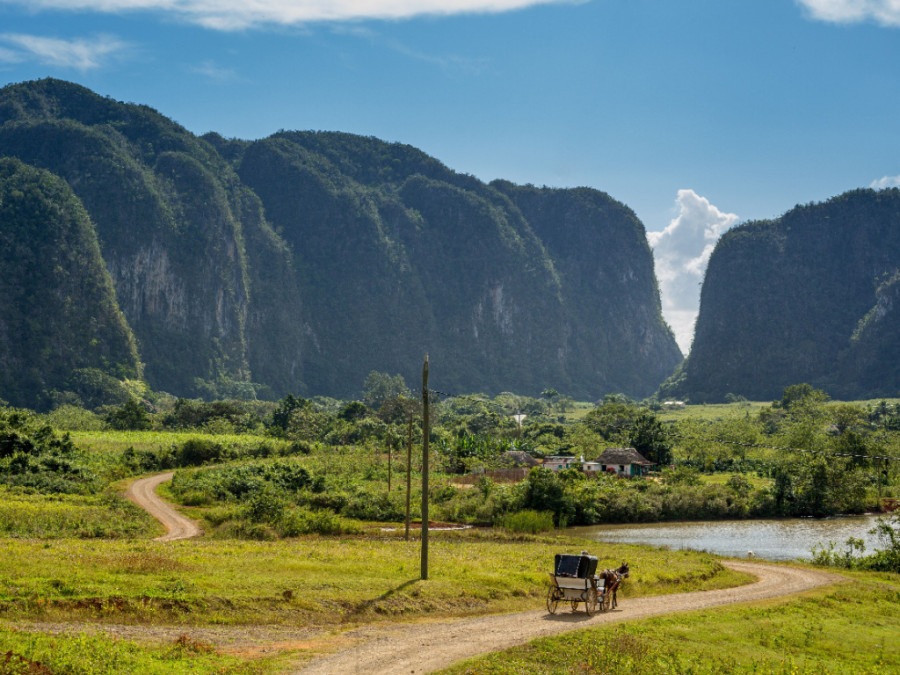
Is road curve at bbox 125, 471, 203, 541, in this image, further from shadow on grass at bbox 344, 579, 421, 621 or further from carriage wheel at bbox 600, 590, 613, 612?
carriage wheel at bbox 600, 590, 613, 612

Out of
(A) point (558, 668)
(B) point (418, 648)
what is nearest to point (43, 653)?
(B) point (418, 648)

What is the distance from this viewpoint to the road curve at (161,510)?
4066 centimetres

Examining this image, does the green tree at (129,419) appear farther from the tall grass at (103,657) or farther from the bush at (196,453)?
the tall grass at (103,657)

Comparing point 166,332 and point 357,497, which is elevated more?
point 166,332

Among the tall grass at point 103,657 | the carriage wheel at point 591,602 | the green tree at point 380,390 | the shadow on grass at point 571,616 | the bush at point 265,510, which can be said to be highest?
the green tree at point 380,390

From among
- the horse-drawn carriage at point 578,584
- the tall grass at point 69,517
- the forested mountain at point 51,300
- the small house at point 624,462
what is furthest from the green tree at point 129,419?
the horse-drawn carriage at point 578,584

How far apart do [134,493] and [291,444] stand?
32267 millimetres

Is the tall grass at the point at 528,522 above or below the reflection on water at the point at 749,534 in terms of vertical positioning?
above

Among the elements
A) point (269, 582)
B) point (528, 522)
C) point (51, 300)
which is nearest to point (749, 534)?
point (528, 522)

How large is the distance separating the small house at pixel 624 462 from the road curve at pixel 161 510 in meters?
41.6

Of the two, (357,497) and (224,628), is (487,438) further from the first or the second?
(224,628)

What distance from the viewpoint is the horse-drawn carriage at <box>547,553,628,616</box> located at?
22.0 meters

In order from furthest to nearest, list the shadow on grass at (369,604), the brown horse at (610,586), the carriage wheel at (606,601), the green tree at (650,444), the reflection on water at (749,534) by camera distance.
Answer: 1. the green tree at (650,444)
2. the reflection on water at (749,534)
3. the brown horse at (610,586)
4. the carriage wheel at (606,601)
5. the shadow on grass at (369,604)

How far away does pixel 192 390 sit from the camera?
193 m
